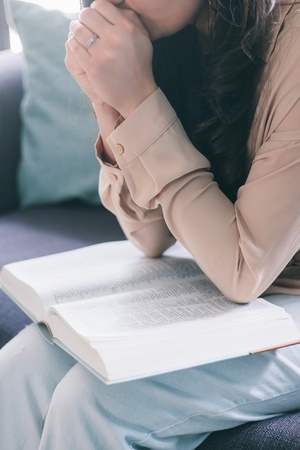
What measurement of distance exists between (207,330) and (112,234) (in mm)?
701

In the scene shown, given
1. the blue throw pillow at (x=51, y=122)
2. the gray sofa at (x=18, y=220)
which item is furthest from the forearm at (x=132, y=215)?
the blue throw pillow at (x=51, y=122)

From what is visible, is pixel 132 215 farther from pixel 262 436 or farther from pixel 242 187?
pixel 262 436

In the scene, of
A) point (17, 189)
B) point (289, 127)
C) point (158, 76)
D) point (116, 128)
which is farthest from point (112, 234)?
point (289, 127)

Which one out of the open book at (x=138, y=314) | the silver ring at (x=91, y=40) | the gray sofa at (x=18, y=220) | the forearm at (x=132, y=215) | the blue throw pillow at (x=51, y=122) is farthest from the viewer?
the blue throw pillow at (x=51, y=122)

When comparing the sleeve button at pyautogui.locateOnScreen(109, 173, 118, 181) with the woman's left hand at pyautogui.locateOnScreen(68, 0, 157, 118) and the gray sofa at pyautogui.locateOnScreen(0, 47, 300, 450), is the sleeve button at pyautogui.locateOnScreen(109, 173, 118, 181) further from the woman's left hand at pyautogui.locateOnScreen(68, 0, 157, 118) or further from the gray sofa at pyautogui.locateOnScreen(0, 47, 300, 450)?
the gray sofa at pyautogui.locateOnScreen(0, 47, 300, 450)

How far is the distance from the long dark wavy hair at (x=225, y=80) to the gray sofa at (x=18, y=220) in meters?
0.42

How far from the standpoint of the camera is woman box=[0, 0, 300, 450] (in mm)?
987

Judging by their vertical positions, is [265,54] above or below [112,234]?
above

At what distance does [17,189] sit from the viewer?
184 cm

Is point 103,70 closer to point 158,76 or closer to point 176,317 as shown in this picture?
point 158,76

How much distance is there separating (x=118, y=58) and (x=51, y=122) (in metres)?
0.71

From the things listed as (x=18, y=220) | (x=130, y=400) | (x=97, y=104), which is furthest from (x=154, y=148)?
(x=18, y=220)

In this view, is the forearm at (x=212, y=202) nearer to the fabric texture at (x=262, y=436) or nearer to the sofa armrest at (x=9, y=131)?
the fabric texture at (x=262, y=436)

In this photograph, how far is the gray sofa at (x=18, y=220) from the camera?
1560 millimetres
